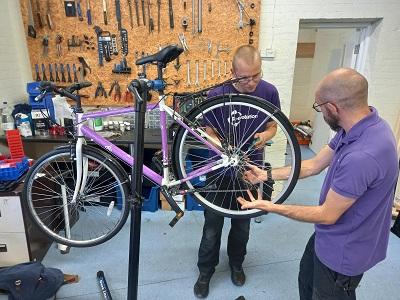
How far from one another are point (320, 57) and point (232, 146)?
424 cm

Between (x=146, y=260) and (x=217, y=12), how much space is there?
7.95ft

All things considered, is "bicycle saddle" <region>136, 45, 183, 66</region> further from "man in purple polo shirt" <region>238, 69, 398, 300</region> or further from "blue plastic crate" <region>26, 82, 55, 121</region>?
"blue plastic crate" <region>26, 82, 55, 121</region>

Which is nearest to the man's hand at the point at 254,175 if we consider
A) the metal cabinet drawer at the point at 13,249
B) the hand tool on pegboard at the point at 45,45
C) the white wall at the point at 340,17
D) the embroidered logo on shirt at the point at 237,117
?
the embroidered logo on shirt at the point at 237,117

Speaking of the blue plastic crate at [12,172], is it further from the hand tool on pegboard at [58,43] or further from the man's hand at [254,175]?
the man's hand at [254,175]

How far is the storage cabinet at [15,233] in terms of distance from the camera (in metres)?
Answer: 1.99

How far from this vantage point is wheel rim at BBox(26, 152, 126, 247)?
1.46 meters

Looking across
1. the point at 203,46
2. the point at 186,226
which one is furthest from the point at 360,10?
the point at 186,226

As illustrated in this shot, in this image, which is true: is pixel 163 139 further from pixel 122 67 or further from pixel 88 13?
pixel 88 13

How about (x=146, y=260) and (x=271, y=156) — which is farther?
(x=271, y=156)

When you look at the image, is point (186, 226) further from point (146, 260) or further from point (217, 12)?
point (217, 12)

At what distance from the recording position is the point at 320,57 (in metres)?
4.79

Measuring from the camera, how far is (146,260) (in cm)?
229

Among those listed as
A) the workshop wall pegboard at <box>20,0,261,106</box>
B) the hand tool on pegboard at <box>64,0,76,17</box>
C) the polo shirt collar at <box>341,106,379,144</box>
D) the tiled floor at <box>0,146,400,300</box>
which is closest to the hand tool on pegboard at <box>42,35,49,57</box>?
the workshop wall pegboard at <box>20,0,261,106</box>

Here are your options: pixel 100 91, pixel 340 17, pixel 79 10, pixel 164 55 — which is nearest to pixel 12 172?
pixel 100 91
